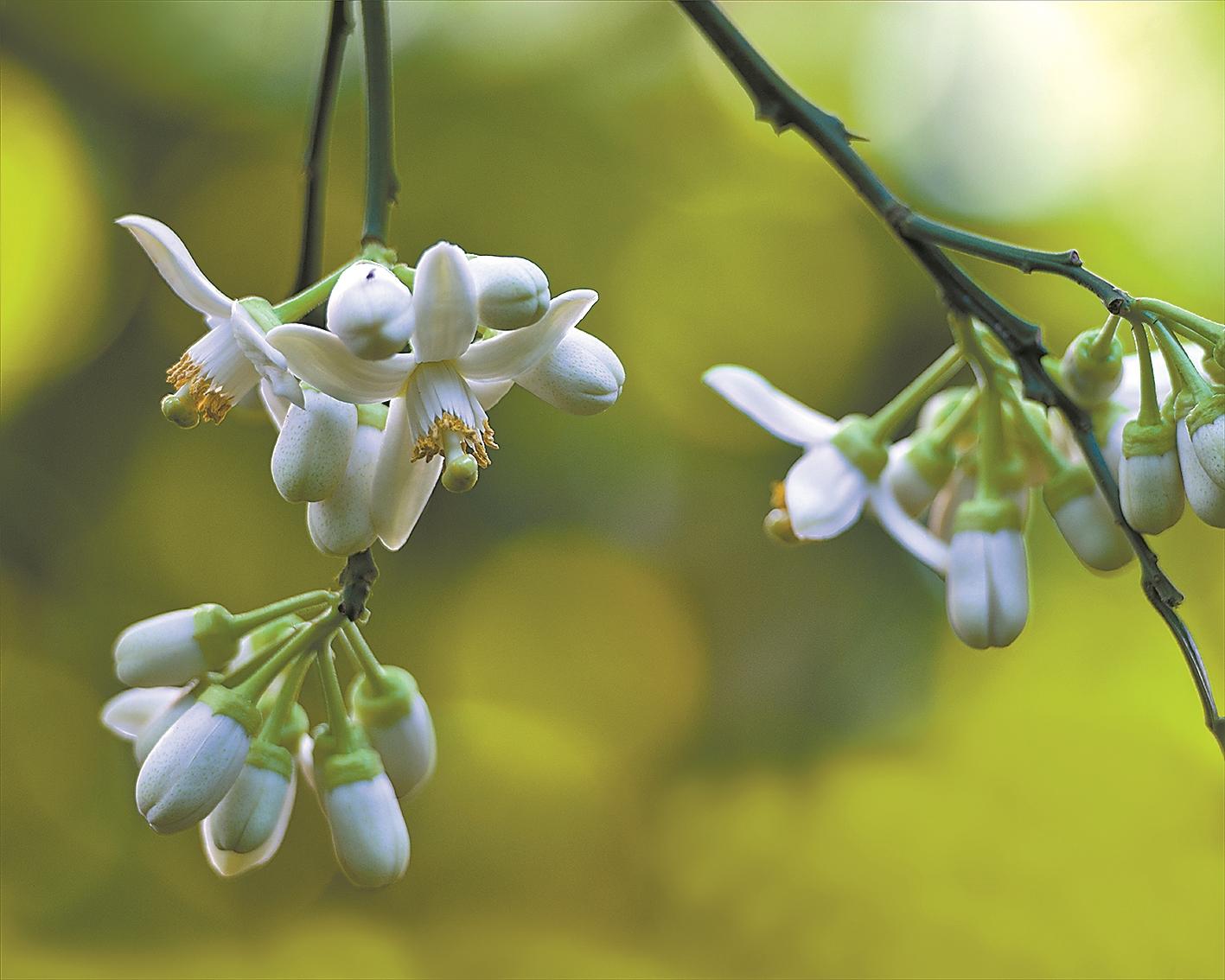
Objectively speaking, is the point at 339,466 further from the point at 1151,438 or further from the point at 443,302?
the point at 1151,438

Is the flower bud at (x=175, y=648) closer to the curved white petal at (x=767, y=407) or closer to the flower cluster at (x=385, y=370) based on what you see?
the flower cluster at (x=385, y=370)

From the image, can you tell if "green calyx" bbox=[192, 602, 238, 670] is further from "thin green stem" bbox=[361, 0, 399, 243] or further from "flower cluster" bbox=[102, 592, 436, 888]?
"thin green stem" bbox=[361, 0, 399, 243]

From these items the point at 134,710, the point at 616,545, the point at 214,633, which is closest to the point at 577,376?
the point at 214,633

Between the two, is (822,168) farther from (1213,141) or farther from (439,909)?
(439,909)

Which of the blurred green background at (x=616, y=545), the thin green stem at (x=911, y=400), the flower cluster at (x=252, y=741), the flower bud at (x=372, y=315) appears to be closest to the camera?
the flower bud at (x=372, y=315)

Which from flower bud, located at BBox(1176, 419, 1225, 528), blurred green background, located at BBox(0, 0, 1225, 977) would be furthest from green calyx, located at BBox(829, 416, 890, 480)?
blurred green background, located at BBox(0, 0, 1225, 977)

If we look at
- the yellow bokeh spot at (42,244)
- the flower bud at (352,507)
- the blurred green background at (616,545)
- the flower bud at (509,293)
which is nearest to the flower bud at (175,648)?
the flower bud at (352,507)
